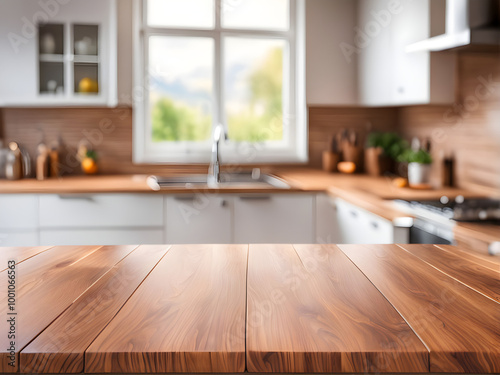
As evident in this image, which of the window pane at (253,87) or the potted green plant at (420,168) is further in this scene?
the window pane at (253,87)

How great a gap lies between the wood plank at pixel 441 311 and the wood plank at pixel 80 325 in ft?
1.56

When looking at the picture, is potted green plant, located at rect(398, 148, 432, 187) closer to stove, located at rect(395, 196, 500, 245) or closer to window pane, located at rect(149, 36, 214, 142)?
stove, located at rect(395, 196, 500, 245)

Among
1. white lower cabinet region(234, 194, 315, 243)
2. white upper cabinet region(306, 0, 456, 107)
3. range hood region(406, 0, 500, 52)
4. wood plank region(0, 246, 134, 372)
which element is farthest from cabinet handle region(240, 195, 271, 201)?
wood plank region(0, 246, 134, 372)

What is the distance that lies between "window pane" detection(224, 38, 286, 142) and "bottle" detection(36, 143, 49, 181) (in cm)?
130

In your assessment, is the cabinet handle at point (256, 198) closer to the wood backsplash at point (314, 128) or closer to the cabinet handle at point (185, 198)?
the cabinet handle at point (185, 198)

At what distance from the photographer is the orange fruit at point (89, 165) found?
3787 mm

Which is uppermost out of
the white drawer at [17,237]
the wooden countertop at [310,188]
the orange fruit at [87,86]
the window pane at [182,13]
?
the window pane at [182,13]

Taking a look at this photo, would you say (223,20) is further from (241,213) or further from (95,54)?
(241,213)

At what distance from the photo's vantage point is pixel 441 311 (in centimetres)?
89

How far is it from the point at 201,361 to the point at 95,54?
10.4 feet

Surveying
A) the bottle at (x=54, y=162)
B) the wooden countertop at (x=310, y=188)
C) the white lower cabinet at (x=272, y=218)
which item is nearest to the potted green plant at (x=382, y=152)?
the wooden countertop at (x=310, y=188)

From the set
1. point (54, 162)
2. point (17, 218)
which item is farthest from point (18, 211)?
point (54, 162)

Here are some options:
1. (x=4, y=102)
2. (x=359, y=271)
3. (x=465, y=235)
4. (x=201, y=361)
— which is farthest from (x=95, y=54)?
(x=201, y=361)

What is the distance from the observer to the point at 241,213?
3.19 m
